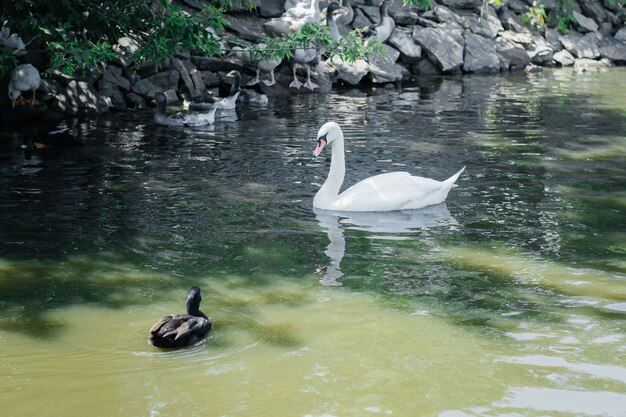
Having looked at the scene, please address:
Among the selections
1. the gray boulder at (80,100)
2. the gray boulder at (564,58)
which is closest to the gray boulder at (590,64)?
the gray boulder at (564,58)

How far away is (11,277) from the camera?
776 centimetres

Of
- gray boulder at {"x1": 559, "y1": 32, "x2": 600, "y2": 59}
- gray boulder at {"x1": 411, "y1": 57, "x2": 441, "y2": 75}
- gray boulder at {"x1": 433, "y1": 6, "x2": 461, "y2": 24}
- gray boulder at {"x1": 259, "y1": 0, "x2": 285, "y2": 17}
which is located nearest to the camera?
gray boulder at {"x1": 259, "y1": 0, "x2": 285, "y2": 17}

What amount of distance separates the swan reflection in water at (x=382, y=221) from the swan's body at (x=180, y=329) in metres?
2.40

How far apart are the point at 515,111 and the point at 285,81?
18.3 ft

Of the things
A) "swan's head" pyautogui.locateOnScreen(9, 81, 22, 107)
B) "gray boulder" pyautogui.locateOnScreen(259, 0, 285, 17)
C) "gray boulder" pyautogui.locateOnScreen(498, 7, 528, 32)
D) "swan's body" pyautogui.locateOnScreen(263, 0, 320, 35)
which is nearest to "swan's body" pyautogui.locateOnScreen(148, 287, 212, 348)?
"swan's head" pyautogui.locateOnScreen(9, 81, 22, 107)

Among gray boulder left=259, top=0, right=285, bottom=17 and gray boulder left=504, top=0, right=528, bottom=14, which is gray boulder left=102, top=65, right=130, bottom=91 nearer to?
gray boulder left=259, top=0, right=285, bottom=17

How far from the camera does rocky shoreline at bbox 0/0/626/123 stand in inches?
663

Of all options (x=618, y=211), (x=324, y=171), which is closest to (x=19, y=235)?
(x=324, y=171)

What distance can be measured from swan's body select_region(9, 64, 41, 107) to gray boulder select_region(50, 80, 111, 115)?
108cm

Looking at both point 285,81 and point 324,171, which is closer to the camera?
point 324,171

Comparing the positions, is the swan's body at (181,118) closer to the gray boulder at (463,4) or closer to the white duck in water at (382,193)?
the white duck in water at (382,193)

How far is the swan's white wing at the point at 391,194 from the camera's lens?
10.0m

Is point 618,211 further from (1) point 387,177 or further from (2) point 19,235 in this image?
(2) point 19,235

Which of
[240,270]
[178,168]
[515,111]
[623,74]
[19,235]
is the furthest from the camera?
[623,74]
